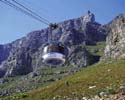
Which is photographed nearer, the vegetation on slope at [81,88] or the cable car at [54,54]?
the cable car at [54,54]

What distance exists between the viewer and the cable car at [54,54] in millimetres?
14781

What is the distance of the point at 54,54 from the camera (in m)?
15.1

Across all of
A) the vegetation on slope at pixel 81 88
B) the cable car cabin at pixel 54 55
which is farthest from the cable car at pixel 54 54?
the vegetation on slope at pixel 81 88

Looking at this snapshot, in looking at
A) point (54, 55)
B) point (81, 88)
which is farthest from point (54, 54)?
point (81, 88)

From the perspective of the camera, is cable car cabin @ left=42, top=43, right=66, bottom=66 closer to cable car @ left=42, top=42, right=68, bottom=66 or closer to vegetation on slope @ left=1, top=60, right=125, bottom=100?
cable car @ left=42, top=42, right=68, bottom=66

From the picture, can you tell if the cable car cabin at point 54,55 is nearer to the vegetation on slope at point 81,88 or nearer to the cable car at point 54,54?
the cable car at point 54,54

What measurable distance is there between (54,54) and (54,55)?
9 cm

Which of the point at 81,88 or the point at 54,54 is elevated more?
the point at 54,54

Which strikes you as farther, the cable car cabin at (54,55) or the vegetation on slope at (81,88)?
the vegetation on slope at (81,88)

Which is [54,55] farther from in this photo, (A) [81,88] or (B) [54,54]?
(A) [81,88]

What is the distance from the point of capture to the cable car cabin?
1478cm

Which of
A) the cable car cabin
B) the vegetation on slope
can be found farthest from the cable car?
the vegetation on slope

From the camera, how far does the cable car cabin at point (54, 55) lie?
14781 millimetres

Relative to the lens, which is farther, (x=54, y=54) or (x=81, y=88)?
(x=81, y=88)
